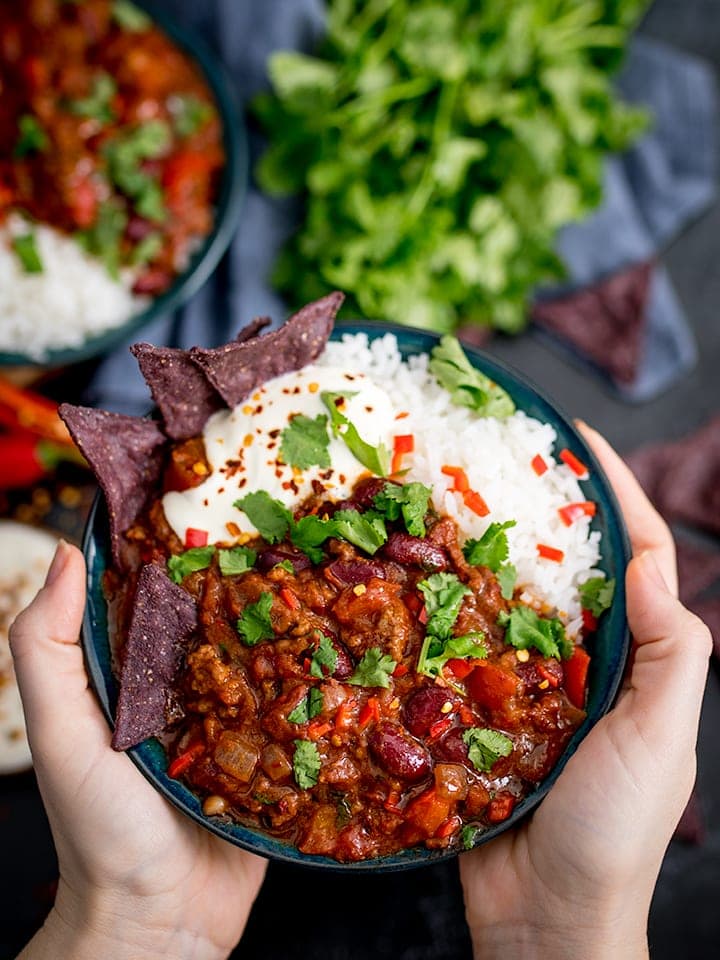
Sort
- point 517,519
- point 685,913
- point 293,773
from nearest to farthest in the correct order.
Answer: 1. point 293,773
2. point 517,519
3. point 685,913

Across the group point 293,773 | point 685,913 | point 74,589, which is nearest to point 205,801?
point 293,773

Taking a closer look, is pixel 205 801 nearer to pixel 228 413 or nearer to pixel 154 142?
pixel 228 413

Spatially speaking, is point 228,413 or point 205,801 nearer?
point 205,801

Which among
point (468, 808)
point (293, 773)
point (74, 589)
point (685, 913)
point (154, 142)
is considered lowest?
point (685, 913)

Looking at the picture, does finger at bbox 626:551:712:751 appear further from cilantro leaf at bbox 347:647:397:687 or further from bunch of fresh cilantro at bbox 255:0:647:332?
bunch of fresh cilantro at bbox 255:0:647:332

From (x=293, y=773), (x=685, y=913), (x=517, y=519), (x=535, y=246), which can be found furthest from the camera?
(x=535, y=246)

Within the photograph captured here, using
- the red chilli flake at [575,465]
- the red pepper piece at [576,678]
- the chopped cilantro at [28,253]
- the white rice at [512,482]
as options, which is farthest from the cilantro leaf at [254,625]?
the chopped cilantro at [28,253]

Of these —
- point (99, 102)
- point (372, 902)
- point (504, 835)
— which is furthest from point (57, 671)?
point (99, 102)
